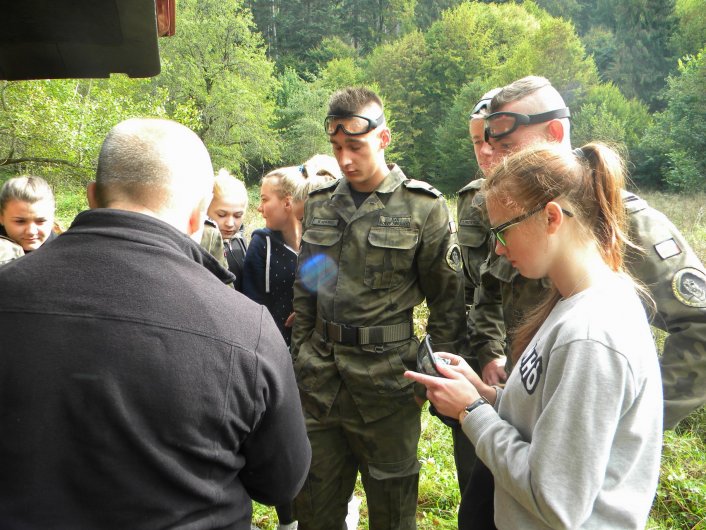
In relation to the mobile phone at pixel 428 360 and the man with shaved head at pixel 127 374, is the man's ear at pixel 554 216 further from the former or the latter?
the man with shaved head at pixel 127 374

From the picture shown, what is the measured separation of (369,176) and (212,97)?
32579 mm

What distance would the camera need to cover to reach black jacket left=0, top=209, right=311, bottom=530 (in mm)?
1265

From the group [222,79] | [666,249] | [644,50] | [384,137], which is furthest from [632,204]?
[644,50]

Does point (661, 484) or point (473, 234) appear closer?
point (473, 234)

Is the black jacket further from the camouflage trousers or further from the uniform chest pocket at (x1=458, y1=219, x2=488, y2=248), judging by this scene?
the uniform chest pocket at (x1=458, y1=219, x2=488, y2=248)

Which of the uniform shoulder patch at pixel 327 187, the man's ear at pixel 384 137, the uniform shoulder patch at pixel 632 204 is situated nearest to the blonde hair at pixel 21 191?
the uniform shoulder patch at pixel 327 187

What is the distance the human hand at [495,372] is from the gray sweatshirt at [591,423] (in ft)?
3.88

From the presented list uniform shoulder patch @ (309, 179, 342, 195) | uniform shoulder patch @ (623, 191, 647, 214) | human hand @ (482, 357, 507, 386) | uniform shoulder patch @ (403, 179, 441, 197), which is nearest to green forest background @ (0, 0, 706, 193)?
uniform shoulder patch @ (309, 179, 342, 195)

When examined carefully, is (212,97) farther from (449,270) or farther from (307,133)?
(449,270)

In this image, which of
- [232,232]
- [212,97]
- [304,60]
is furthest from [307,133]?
[232,232]

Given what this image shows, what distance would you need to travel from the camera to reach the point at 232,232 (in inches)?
162

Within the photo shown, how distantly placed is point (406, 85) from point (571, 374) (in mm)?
49943

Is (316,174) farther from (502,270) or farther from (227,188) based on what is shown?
(502,270)

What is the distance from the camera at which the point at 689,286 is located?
1881 mm
